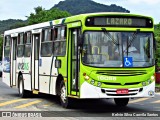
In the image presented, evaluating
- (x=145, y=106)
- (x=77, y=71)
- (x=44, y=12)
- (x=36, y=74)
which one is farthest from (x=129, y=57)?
(x=44, y=12)

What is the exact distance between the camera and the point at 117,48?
49.9ft

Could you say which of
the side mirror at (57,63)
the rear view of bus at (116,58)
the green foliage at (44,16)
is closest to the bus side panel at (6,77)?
the side mirror at (57,63)

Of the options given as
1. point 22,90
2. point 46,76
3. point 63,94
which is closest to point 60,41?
point 63,94

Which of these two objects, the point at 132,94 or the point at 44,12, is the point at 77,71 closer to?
the point at 132,94

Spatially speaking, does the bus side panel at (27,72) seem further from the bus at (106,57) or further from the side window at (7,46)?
the bus at (106,57)

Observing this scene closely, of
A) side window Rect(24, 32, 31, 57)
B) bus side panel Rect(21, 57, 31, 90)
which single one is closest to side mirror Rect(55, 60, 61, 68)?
bus side panel Rect(21, 57, 31, 90)

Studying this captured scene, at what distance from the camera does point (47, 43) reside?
18.5 m

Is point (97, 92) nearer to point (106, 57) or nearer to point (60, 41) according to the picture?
point (106, 57)

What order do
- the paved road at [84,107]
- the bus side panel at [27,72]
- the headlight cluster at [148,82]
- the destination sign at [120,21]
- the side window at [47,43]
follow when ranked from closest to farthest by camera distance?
the paved road at [84,107], the destination sign at [120,21], the headlight cluster at [148,82], the side window at [47,43], the bus side panel at [27,72]

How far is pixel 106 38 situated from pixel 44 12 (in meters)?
72.0

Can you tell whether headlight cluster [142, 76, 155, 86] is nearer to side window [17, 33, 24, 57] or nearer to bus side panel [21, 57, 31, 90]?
bus side panel [21, 57, 31, 90]

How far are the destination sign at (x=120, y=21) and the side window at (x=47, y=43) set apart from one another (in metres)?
3.20

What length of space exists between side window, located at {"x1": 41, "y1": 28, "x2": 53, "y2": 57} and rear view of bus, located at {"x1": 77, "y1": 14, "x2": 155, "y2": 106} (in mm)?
3208

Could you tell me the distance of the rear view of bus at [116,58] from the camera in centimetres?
1495
